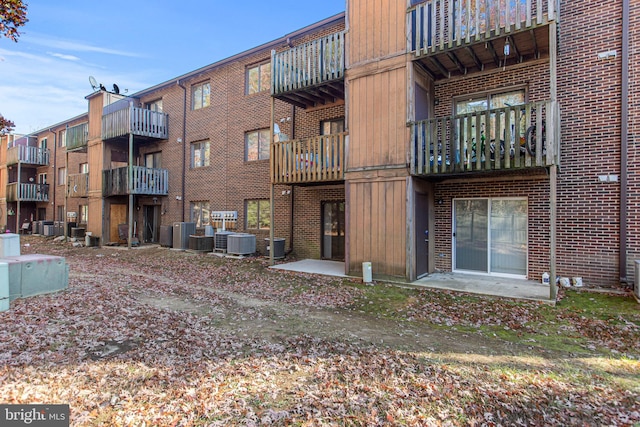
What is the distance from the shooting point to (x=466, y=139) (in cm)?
802

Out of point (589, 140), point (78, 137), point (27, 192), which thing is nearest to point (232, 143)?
point (78, 137)

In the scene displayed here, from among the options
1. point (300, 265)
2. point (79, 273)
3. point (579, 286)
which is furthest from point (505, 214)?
point (79, 273)

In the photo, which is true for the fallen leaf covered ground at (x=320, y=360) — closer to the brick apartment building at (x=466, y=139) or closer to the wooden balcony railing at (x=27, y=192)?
the brick apartment building at (x=466, y=139)

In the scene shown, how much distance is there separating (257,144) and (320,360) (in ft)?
37.8

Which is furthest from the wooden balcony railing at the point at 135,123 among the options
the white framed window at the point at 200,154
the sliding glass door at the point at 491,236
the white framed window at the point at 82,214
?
the sliding glass door at the point at 491,236

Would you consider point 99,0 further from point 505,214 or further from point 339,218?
point 505,214

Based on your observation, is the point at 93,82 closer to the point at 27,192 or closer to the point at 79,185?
the point at 79,185

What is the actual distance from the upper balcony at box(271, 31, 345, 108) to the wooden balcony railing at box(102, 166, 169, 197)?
30.2 ft

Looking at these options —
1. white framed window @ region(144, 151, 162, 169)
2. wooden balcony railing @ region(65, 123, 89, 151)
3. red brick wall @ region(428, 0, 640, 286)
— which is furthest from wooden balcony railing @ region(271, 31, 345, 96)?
wooden balcony railing @ region(65, 123, 89, 151)

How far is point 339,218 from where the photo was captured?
1219 cm

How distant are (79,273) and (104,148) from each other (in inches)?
436

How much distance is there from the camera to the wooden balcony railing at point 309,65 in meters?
9.90

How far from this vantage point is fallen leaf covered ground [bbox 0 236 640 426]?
10.3ft

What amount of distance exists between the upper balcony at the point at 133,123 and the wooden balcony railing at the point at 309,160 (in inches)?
367
